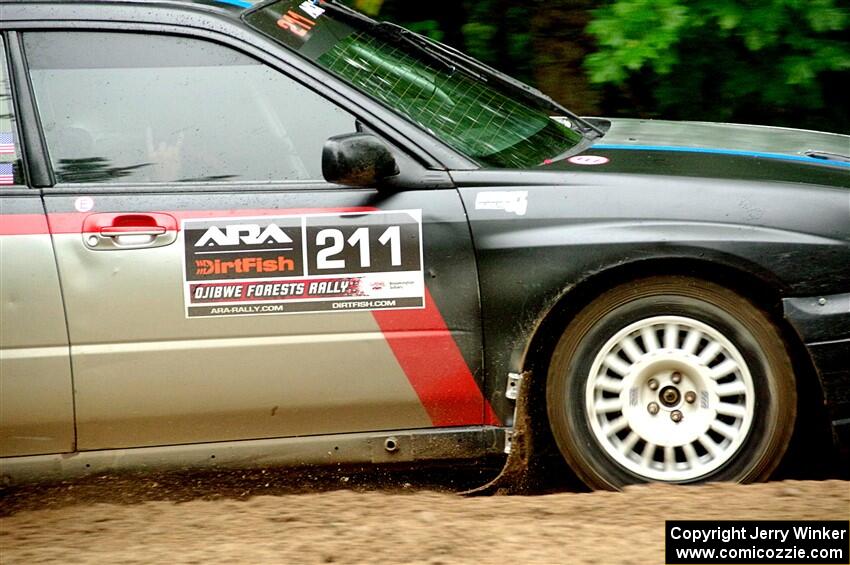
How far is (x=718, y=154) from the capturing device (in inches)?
178

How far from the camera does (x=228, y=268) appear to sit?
409cm

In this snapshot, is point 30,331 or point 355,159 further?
point 30,331

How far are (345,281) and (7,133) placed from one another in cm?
135

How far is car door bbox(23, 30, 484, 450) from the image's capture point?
4.09 metres

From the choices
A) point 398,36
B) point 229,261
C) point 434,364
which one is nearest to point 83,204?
point 229,261

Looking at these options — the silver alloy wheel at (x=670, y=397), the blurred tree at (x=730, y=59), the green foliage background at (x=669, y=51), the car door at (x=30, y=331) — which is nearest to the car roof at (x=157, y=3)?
the car door at (x=30, y=331)

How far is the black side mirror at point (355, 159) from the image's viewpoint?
13.1ft

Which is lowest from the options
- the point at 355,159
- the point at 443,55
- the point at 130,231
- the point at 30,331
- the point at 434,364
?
the point at 434,364

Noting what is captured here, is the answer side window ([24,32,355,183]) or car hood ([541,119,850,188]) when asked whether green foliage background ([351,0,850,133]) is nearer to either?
car hood ([541,119,850,188])

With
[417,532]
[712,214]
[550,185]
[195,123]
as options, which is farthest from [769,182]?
[195,123]

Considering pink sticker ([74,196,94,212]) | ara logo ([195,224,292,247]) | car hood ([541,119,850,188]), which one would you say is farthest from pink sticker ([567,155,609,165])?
pink sticker ([74,196,94,212])

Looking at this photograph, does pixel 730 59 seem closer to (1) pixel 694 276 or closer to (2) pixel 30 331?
(1) pixel 694 276

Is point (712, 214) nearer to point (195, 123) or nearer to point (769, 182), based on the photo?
point (769, 182)

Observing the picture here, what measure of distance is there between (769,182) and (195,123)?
2.07 m
